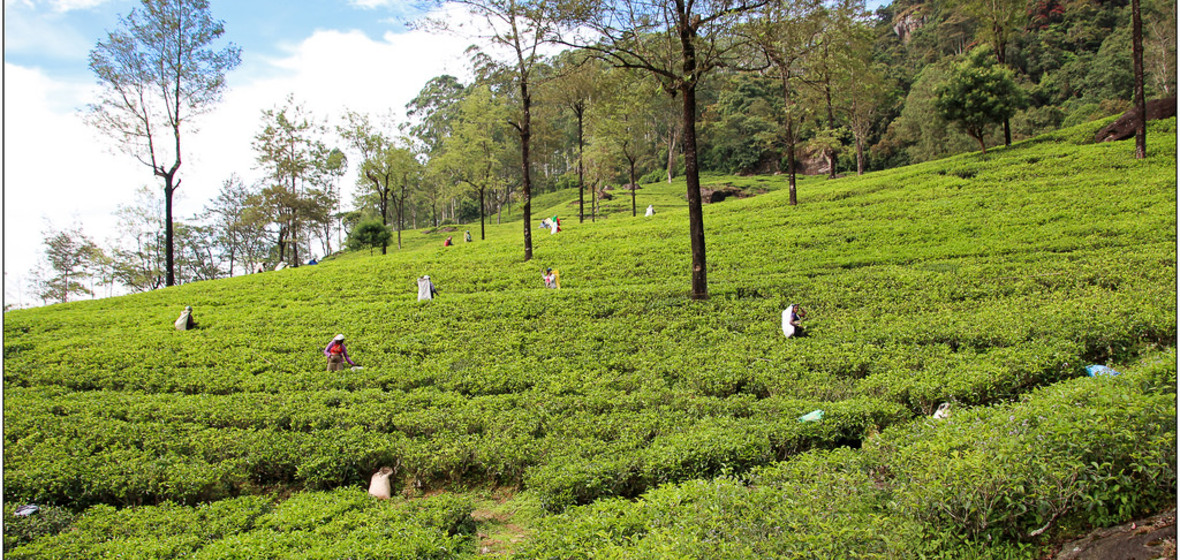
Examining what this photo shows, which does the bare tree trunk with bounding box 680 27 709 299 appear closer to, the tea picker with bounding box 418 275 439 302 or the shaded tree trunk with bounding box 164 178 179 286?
the tea picker with bounding box 418 275 439 302

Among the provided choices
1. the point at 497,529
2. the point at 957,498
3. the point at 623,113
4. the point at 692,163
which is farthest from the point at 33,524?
the point at 623,113

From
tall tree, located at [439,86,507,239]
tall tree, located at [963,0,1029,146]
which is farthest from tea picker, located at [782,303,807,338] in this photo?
tall tree, located at [963,0,1029,146]

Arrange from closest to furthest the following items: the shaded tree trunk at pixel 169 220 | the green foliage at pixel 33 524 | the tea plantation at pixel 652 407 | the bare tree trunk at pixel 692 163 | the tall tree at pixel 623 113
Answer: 1. the tea plantation at pixel 652 407
2. the green foliage at pixel 33 524
3. the bare tree trunk at pixel 692 163
4. the tall tree at pixel 623 113
5. the shaded tree trunk at pixel 169 220

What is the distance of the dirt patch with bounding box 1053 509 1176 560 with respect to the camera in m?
3.60

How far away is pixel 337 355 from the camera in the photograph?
40.6 feet

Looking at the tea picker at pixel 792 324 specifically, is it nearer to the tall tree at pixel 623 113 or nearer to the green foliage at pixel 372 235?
the tall tree at pixel 623 113

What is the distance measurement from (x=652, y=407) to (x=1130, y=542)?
5.98m

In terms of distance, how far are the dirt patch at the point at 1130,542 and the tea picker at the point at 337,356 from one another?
11808mm

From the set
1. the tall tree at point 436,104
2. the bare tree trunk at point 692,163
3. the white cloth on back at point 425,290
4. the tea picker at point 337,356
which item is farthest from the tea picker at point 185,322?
the tall tree at point 436,104

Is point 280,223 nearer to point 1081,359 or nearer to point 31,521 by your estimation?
point 31,521

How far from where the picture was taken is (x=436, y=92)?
93.6 m

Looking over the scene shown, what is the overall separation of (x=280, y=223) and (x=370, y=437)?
39.1 metres

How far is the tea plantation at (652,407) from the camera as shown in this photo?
Answer: 15.1 ft

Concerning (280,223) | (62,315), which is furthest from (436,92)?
(62,315)
